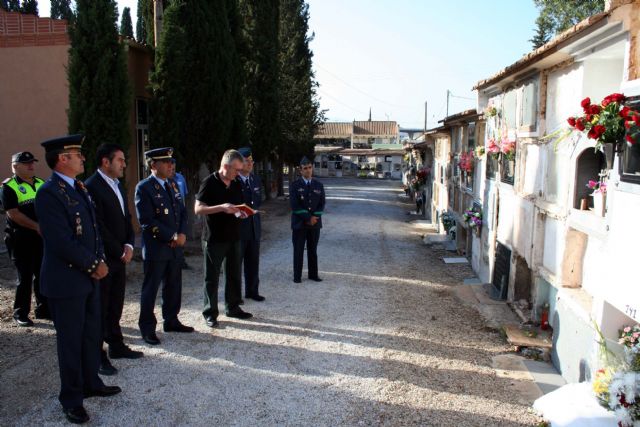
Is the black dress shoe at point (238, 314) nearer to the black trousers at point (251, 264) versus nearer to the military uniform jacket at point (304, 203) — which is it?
the black trousers at point (251, 264)

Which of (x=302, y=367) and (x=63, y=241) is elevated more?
(x=63, y=241)

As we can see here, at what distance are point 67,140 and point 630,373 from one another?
4023mm

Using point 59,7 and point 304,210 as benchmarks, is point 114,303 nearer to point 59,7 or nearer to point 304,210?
point 304,210

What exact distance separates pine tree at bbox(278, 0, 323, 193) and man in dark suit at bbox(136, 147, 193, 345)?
15.6m

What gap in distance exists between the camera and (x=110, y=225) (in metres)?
4.49

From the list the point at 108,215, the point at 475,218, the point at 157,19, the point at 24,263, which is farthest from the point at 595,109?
the point at 157,19

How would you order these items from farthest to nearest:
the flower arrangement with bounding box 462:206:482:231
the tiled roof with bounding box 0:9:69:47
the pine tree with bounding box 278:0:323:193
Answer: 1. the pine tree with bounding box 278:0:323:193
2. the tiled roof with bounding box 0:9:69:47
3. the flower arrangement with bounding box 462:206:482:231

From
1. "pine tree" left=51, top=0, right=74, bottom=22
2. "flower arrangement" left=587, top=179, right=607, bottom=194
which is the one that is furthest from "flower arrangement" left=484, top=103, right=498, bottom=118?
"pine tree" left=51, top=0, right=74, bottom=22

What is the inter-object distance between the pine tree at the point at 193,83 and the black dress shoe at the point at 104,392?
25.2 ft

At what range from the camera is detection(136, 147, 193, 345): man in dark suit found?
4996mm

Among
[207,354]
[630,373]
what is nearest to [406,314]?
[207,354]

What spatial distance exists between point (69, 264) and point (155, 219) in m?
1.48

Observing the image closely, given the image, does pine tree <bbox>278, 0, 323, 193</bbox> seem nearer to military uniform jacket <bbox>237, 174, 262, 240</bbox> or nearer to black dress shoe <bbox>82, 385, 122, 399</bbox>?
military uniform jacket <bbox>237, 174, 262, 240</bbox>

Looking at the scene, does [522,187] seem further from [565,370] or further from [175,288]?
[175,288]
